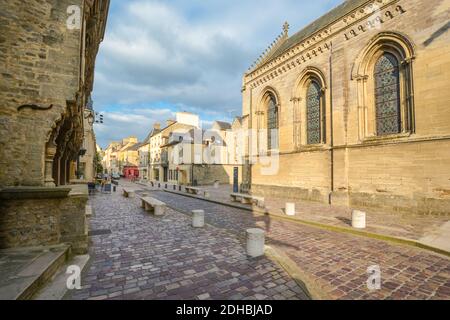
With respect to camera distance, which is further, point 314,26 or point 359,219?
point 314,26

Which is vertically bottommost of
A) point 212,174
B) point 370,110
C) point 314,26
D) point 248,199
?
point 248,199

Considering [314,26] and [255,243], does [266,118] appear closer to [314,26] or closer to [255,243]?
[314,26]

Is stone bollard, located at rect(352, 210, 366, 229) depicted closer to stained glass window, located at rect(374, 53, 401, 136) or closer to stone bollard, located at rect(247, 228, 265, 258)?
stone bollard, located at rect(247, 228, 265, 258)

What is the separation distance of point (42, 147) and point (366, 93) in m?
14.5

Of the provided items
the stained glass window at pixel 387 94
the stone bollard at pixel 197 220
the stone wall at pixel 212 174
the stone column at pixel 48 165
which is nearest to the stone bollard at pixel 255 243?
the stone bollard at pixel 197 220

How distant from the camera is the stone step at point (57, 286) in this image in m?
3.37

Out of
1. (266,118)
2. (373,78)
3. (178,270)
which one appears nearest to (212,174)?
(266,118)

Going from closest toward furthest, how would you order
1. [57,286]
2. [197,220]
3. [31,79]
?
[57,286]
[31,79]
[197,220]

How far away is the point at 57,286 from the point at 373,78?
15.4m

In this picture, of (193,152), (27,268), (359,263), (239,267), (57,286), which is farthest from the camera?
(193,152)

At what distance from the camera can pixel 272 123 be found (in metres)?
18.9
